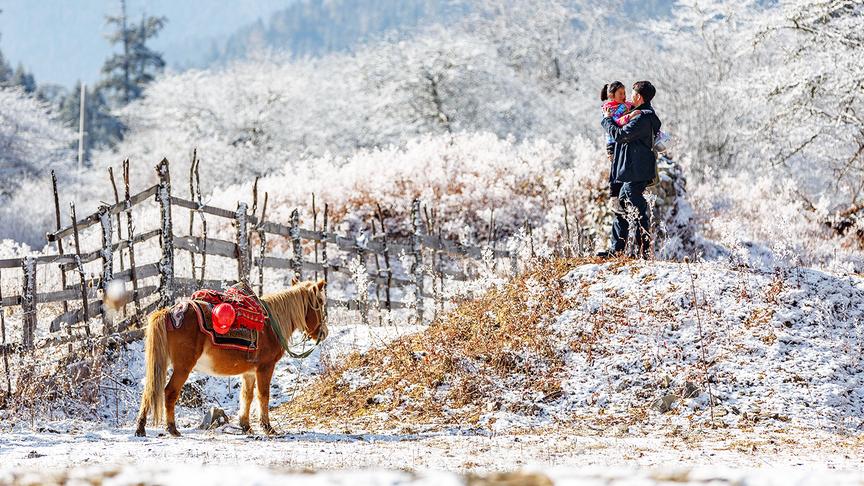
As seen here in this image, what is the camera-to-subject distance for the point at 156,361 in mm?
7672

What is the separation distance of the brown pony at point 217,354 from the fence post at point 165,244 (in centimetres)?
309

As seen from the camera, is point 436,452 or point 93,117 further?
point 93,117

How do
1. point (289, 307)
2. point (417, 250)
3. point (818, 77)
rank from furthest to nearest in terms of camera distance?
point (818, 77), point (417, 250), point (289, 307)

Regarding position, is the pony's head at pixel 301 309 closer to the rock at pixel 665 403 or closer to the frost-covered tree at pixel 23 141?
the rock at pixel 665 403

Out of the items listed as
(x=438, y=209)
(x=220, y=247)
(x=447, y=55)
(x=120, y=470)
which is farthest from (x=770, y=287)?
(x=447, y=55)

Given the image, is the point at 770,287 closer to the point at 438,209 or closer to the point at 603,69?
the point at 438,209

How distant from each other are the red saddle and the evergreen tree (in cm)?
6285

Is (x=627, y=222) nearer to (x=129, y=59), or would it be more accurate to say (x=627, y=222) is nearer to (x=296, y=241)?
(x=296, y=241)

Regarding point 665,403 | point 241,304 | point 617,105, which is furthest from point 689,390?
point 241,304

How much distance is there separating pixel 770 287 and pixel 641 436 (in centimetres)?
334

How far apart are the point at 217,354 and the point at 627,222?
6.01 m

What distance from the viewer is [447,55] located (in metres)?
35.2

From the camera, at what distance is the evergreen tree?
2653 inches

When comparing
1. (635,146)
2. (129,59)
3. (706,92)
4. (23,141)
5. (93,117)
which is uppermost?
(129,59)
